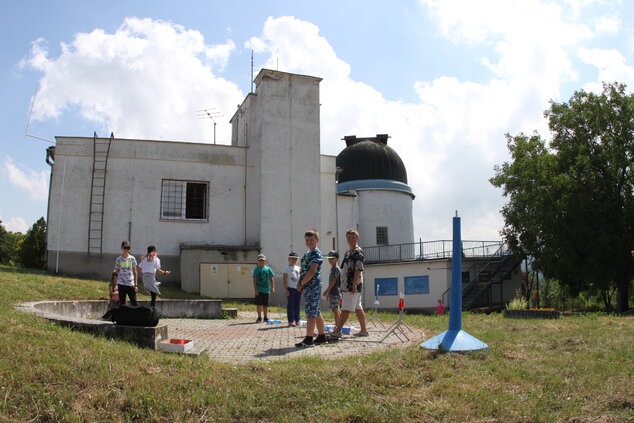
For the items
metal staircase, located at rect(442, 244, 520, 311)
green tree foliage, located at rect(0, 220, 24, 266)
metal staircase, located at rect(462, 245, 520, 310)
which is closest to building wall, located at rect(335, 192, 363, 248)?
metal staircase, located at rect(442, 244, 520, 311)

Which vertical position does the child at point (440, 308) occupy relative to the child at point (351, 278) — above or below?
below

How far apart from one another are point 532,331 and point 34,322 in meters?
7.60

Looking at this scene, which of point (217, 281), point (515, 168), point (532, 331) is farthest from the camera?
point (515, 168)

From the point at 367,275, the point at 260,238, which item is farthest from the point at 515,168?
the point at 260,238

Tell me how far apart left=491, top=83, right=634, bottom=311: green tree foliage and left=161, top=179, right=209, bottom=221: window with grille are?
14.9 m

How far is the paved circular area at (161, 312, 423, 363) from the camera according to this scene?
710 centimetres

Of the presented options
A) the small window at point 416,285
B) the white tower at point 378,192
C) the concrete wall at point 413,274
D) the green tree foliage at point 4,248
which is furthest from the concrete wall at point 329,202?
the green tree foliage at point 4,248

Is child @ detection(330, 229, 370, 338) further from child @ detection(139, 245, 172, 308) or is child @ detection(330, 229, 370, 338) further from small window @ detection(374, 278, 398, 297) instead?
small window @ detection(374, 278, 398, 297)

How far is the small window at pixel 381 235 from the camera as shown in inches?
1297

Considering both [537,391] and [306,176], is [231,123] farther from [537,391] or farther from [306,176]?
[537,391]

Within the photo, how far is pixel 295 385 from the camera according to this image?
5215 millimetres

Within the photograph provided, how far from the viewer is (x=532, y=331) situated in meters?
9.31

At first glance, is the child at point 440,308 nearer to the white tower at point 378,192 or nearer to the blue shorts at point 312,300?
the white tower at point 378,192

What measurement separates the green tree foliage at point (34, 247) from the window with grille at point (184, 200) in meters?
15.8
